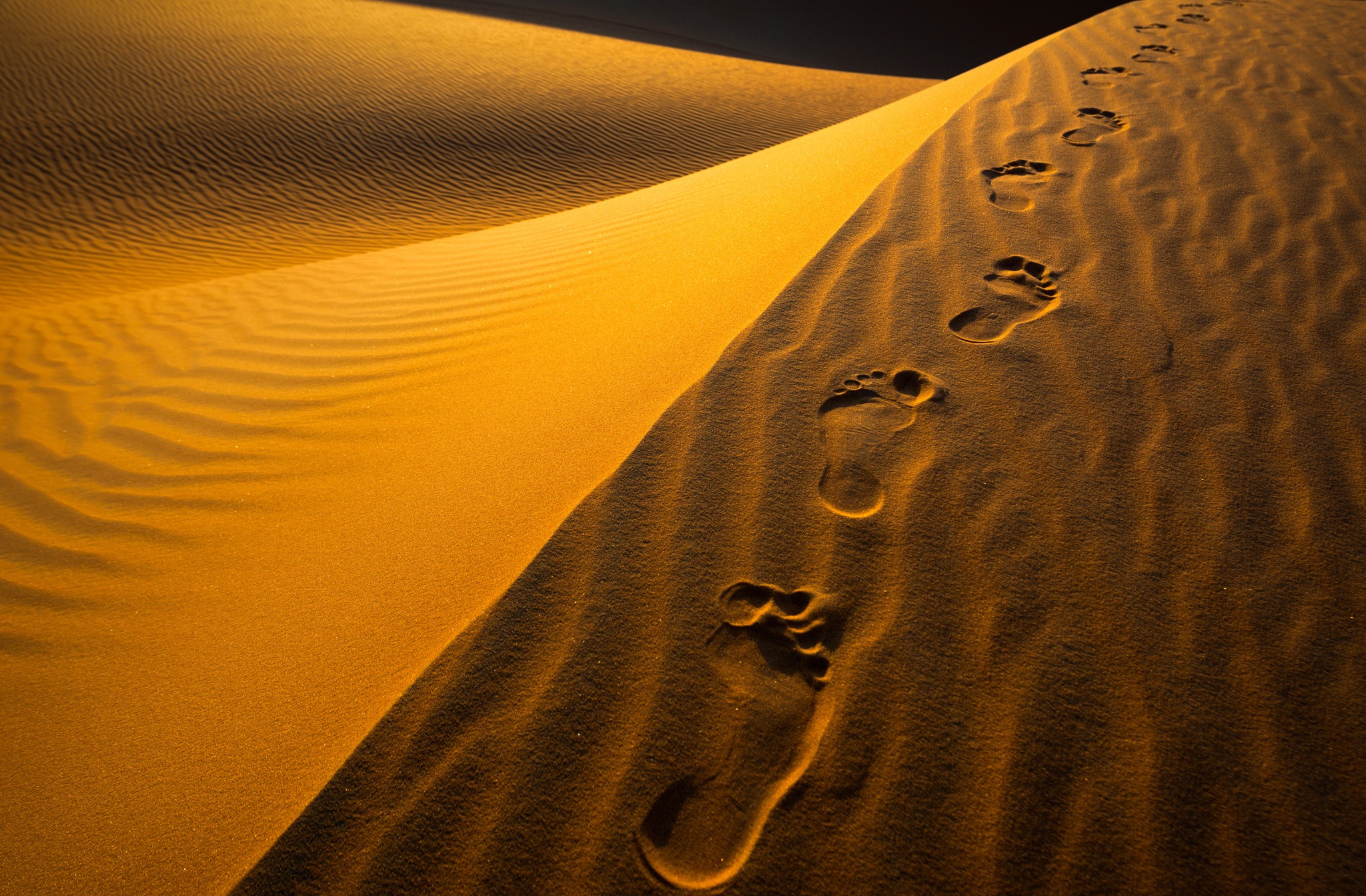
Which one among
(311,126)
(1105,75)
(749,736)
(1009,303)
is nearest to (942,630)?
(749,736)

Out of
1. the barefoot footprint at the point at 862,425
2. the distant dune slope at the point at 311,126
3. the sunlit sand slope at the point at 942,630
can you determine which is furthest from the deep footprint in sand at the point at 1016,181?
→ the distant dune slope at the point at 311,126

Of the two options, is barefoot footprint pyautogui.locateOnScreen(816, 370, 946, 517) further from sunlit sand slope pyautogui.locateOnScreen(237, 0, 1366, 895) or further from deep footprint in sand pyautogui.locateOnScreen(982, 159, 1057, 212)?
deep footprint in sand pyautogui.locateOnScreen(982, 159, 1057, 212)

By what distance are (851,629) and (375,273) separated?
4592mm

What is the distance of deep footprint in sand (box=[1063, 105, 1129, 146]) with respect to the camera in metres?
3.55

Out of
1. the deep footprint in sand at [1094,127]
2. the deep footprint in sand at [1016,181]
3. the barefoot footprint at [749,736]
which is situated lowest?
the barefoot footprint at [749,736]

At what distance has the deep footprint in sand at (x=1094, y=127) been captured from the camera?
140 inches

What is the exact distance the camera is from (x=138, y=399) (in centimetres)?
371

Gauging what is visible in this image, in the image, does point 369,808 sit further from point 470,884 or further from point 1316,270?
point 1316,270

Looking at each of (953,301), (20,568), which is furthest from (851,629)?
(20,568)

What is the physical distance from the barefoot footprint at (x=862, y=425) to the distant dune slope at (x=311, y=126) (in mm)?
7332

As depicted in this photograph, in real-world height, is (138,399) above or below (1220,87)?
below

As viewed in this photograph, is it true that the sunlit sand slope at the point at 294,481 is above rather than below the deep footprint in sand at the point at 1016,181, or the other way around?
below

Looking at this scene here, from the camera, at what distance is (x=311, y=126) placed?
10430 mm

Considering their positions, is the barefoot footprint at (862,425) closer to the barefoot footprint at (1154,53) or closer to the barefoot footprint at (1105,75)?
the barefoot footprint at (1105,75)
